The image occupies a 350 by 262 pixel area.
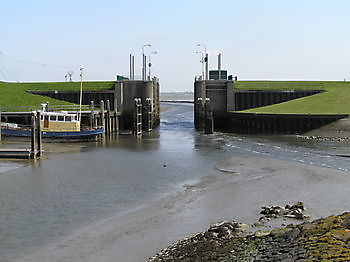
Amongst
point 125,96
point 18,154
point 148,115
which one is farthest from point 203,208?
point 125,96

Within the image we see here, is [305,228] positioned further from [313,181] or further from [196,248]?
[313,181]

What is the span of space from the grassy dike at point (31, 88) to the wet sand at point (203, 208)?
47.4 m

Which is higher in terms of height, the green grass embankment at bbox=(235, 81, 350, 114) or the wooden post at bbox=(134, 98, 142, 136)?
the green grass embankment at bbox=(235, 81, 350, 114)

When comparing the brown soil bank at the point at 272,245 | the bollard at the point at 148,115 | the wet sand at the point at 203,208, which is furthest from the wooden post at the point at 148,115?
the brown soil bank at the point at 272,245

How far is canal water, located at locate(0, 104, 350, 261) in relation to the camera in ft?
74.9

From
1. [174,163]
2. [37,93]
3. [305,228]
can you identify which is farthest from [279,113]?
[305,228]

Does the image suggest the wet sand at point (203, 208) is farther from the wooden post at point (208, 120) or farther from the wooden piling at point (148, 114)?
the wooden piling at point (148, 114)

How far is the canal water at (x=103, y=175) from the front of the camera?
2284cm

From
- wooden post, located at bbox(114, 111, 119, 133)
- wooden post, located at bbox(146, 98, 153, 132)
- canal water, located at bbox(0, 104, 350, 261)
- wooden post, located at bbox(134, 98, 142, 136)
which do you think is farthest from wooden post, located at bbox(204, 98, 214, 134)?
wooden post, located at bbox(114, 111, 119, 133)

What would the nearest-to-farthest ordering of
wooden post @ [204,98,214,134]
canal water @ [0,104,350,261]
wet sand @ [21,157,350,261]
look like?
wet sand @ [21,157,350,261], canal water @ [0,104,350,261], wooden post @ [204,98,214,134]

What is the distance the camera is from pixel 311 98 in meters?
82.2

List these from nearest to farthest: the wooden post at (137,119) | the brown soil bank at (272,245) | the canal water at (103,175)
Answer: the brown soil bank at (272,245) → the canal water at (103,175) → the wooden post at (137,119)

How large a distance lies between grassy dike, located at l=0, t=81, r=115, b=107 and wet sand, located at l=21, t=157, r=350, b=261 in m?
47.4

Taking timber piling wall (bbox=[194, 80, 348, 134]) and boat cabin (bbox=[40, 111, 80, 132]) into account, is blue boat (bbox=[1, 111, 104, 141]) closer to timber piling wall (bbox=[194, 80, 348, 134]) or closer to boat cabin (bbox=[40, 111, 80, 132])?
boat cabin (bbox=[40, 111, 80, 132])
